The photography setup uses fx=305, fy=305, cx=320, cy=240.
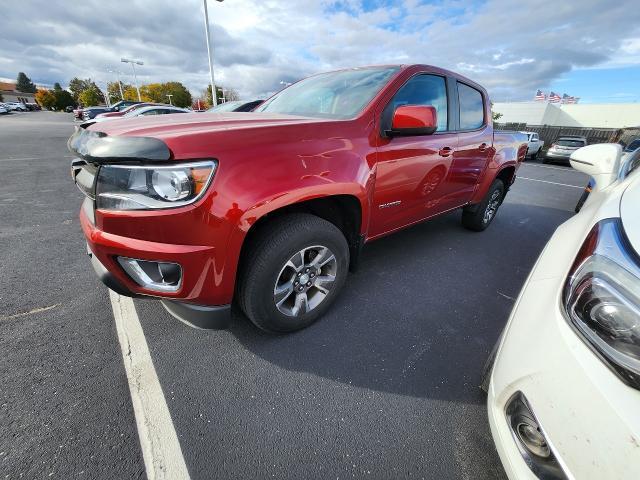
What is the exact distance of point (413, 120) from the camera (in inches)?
78.5

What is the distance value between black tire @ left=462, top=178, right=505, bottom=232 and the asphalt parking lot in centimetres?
130

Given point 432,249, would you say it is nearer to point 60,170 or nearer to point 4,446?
point 4,446

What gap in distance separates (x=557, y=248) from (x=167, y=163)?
1.80 metres

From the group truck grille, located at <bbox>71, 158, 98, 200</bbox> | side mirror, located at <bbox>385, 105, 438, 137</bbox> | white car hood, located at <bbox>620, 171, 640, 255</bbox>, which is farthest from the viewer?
side mirror, located at <bbox>385, 105, 438, 137</bbox>

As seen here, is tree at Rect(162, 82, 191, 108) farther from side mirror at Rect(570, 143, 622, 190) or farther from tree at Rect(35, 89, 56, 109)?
side mirror at Rect(570, 143, 622, 190)

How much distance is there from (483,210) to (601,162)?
1745mm

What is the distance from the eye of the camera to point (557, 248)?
1374mm

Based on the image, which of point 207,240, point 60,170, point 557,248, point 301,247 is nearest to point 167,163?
point 207,240

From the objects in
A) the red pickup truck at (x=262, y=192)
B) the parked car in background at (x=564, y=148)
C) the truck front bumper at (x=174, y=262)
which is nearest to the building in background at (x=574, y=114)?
the parked car in background at (x=564, y=148)

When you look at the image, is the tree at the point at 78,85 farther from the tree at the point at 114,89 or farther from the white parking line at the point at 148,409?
the white parking line at the point at 148,409

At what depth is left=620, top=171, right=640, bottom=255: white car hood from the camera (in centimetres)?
93

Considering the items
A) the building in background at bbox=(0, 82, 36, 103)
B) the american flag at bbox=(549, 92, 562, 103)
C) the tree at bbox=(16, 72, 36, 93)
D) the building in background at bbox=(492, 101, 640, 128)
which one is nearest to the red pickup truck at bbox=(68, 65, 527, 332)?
the building in background at bbox=(492, 101, 640, 128)

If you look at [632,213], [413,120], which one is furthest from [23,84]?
[632,213]

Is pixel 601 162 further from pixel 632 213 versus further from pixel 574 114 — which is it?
pixel 574 114
